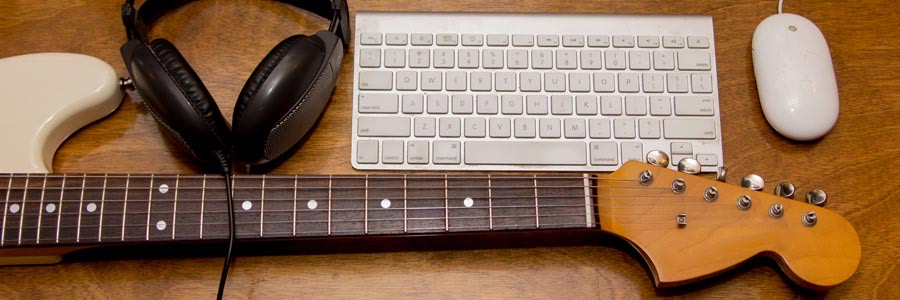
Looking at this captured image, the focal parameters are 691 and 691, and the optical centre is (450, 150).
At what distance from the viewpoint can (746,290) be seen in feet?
2.46

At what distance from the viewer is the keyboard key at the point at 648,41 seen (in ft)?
2.71

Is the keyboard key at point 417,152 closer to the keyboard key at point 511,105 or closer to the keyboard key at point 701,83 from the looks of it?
the keyboard key at point 511,105

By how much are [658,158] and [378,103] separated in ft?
1.03

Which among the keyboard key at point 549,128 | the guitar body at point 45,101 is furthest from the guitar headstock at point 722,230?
the guitar body at point 45,101

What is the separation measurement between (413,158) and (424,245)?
98 millimetres

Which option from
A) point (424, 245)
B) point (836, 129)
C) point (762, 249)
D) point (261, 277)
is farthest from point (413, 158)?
point (836, 129)

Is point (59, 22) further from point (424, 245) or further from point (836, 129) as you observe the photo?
point (836, 129)

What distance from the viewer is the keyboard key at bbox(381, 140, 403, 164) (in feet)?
2.54

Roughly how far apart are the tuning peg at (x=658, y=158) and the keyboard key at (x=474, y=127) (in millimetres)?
186

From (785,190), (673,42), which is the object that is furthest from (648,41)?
(785,190)

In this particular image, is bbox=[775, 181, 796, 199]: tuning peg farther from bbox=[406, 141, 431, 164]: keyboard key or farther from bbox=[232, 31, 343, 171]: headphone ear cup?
bbox=[232, 31, 343, 171]: headphone ear cup

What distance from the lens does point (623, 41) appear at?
2.71 ft

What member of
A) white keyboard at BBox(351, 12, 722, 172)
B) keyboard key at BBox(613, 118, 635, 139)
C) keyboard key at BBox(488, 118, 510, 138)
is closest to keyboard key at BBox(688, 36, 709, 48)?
white keyboard at BBox(351, 12, 722, 172)

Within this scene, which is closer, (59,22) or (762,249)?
(762,249)
